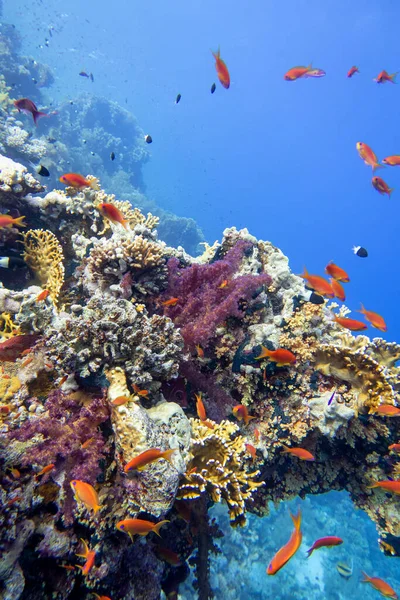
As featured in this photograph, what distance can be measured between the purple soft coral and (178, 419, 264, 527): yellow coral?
3.78 ft

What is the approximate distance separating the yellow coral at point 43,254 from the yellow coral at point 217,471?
10.5 feet

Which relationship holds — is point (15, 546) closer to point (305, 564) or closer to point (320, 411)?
point (320, 411)

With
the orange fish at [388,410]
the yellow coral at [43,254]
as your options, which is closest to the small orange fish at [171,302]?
the yellow coral at [43,254]

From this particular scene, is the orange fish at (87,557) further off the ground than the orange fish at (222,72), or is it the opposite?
the orange fish at (222,72)

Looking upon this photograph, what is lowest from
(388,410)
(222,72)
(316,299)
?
(388,410)

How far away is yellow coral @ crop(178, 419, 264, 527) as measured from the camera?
3215mm

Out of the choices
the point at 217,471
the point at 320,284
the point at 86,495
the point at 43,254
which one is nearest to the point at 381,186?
the point at 320,284

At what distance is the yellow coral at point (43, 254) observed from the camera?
4884 millimetres

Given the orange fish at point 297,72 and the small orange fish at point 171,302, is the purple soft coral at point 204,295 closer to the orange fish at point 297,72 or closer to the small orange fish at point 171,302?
the small orange fish at point 171,302

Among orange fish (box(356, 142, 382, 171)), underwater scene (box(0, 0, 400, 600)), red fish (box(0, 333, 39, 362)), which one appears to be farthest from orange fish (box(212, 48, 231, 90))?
red fish (box(0, 333, 39, 362))

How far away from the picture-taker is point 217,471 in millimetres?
3367

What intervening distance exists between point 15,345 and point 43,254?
1.89 meters

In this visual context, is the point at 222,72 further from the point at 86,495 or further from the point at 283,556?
the point at 283,556

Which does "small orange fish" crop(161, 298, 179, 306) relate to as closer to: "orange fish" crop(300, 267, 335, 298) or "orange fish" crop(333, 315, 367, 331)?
"orange fish" crop(300, 267, 335, 298)
